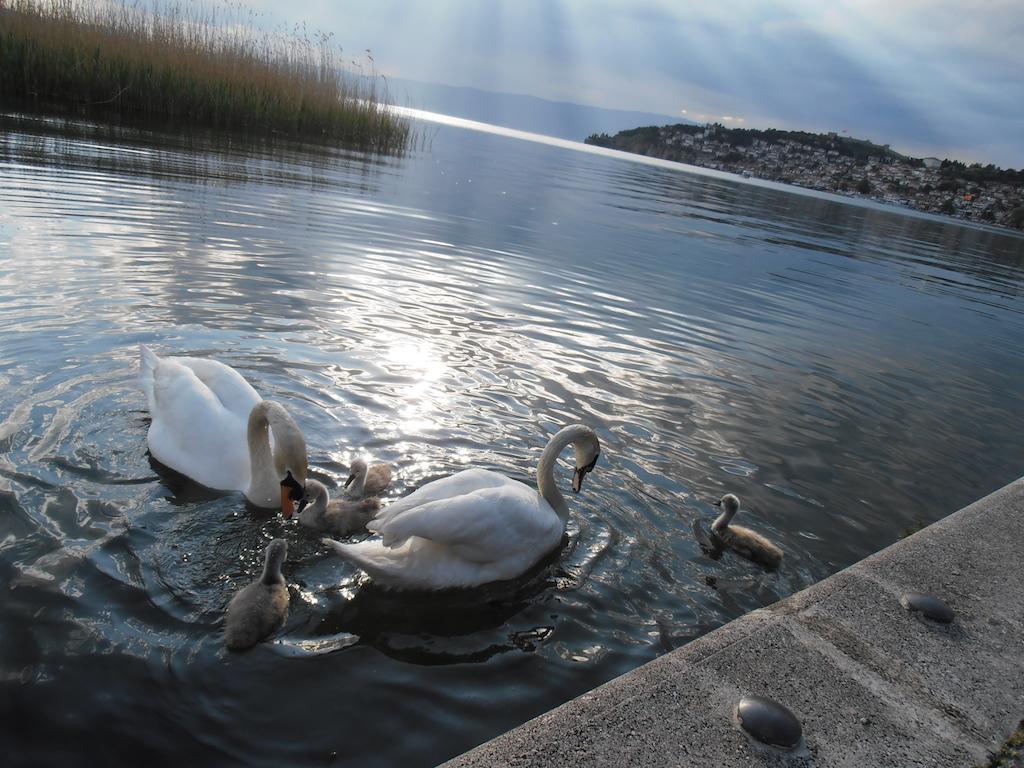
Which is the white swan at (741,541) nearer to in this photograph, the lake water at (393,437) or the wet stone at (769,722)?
the lake water at (393,437)

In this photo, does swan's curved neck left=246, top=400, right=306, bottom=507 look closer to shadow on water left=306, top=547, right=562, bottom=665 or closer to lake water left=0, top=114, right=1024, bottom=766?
lake water left=0, top=114, right=1024, bottom=766

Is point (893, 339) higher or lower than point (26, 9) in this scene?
lower

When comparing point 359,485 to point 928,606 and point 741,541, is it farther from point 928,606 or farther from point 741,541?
point 928,606

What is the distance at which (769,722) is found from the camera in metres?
2.58

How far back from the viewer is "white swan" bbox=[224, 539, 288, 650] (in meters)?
→ 3.45

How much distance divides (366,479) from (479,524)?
1.15 meters

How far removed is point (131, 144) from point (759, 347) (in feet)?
48.5

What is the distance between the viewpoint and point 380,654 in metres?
3.60

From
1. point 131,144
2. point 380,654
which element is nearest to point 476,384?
point 380,654

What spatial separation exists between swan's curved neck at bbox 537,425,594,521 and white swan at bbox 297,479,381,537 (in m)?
1.15

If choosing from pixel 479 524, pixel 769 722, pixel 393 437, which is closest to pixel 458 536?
pixel 479 524

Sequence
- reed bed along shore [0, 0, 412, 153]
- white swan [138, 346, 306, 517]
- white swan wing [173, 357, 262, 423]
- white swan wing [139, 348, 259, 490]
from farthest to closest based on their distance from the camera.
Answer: reed bed along shore [0, 0, 412, 153] → white swan wing [173, 357, 262, 423] → white swan wing [139, 348, 259, 490] → white swan [138, 346, 306, 517]

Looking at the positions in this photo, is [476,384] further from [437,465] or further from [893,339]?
[893,339]

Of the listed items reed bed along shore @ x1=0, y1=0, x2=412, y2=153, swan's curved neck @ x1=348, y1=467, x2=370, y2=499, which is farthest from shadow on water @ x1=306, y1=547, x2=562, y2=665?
reed bed along shore @ x1=0, y1=0, x2=412, y2=153
